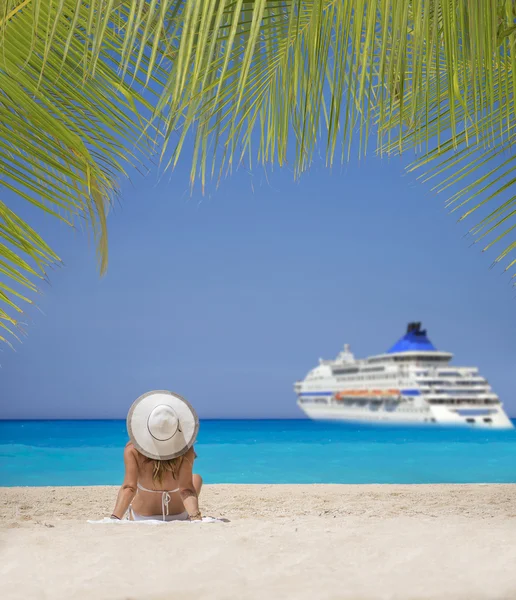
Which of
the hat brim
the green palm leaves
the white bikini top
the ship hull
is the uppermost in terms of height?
the ship hull

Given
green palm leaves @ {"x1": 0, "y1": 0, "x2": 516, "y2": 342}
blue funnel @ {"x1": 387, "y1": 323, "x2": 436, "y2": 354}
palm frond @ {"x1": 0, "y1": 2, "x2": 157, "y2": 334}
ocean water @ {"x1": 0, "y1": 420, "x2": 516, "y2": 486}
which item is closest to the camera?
green palm leaves @ {"x1": 0, "y1": 0, "x2": 516, "y2": 342}

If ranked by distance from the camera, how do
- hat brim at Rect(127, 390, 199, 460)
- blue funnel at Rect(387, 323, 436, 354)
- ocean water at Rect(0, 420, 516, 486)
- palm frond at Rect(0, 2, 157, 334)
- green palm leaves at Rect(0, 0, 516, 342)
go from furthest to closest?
1. blue funnel at Rect(387, 323, 436, 354)
2. ocean water at Rect(0, 420, 516, 486)
3. hat brim at Rect(127, 390, 199, 460)
4. palm frond at Rect(0, 2, 157, 334)
5. green palm leaves at Rect(0, 0, 516, 342)

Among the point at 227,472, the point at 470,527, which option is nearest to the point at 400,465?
the point at 227,472

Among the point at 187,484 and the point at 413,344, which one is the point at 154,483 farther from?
the point at 413,344

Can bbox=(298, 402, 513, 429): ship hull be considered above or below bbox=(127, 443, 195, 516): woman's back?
above

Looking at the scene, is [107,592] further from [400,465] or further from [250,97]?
[400,465]

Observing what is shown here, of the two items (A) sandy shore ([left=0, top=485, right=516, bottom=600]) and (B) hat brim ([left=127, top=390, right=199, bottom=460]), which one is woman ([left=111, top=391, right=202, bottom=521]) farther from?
(A) sandy shore ([left=0, top=485, right=516, bottom=600])

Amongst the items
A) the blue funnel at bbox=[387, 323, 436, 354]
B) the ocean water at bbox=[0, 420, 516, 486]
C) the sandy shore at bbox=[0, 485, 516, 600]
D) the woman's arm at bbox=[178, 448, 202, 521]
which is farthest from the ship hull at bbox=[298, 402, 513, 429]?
the sandy shore at bbox=[0, 485, 516, 600]

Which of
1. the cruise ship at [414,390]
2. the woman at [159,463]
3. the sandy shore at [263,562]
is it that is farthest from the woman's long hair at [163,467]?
the cruise ship at [414,390]

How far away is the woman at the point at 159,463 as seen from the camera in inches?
109

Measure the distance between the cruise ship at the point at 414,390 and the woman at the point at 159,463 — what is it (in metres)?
30.7

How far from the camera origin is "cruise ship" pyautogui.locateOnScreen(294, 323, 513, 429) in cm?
3244

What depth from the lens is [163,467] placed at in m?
2.81

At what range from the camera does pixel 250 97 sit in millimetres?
1564
